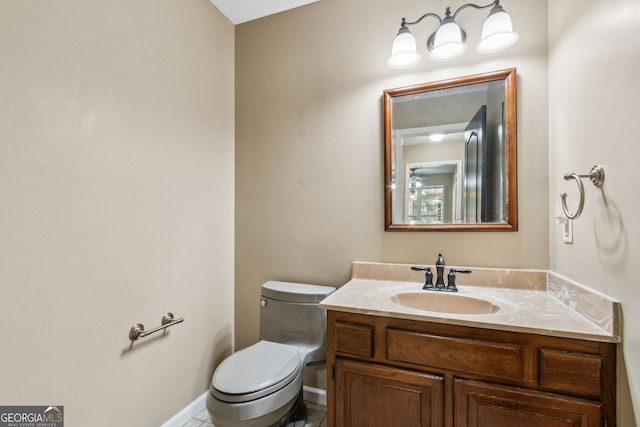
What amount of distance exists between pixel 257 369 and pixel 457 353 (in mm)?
867

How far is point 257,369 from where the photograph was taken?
1308 mm

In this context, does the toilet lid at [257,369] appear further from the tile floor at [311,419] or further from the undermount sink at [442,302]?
the undermount sink at [442,302]

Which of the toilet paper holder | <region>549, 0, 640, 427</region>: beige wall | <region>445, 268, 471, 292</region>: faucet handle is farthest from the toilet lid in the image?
<region>549, 0, 640, 427</region>: beige wall

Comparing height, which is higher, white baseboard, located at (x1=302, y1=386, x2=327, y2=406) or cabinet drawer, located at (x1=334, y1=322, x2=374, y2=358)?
cabinet drawer, located at (x1=334, y1=322, x2=374, y2=358)

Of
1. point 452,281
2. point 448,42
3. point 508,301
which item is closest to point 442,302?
point 452,281

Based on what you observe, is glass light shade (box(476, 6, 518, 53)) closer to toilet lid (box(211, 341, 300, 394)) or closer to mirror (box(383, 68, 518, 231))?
mirror (box(383, 68, 518, 231))

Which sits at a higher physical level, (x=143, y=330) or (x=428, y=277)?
(x=428, y=277)

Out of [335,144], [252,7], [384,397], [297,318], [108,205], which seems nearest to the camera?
[384,397]

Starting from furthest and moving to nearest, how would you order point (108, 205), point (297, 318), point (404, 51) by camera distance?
point (297, 318) < point (404, 51) < point (108, 205)

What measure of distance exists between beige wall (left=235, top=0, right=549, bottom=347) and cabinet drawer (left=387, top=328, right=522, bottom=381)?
575mm

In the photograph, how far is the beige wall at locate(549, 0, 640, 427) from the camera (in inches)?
31.2

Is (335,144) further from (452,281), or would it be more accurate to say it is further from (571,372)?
(571,372)

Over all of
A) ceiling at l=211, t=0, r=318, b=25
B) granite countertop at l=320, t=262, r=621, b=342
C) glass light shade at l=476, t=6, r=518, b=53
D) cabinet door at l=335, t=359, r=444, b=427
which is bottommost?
cabinet door at l=335, t=359, r=444, b=427

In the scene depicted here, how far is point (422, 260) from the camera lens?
1565mm
